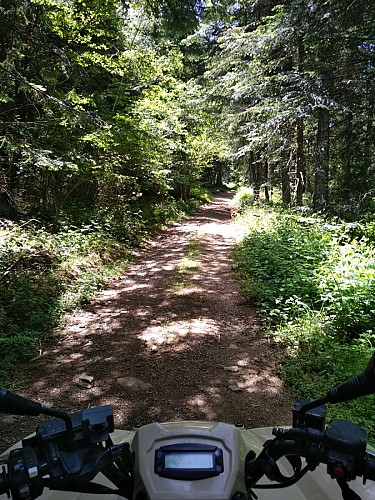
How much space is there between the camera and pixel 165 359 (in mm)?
5199

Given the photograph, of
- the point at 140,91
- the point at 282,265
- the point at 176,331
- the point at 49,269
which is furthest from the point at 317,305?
the point at 140,91

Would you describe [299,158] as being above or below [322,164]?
above

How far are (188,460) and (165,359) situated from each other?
164 inches

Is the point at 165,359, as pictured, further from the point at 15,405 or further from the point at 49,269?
the point at 15,405

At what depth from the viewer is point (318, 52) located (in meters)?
11.2

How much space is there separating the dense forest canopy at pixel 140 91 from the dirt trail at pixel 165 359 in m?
3.69

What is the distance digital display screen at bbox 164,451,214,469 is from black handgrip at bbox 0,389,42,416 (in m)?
0.44

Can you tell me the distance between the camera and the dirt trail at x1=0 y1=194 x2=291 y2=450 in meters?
4.11

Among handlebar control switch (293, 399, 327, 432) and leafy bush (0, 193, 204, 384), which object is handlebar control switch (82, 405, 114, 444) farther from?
leafy bush (0, 193, 204, 384)

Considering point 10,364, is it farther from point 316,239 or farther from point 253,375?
point 316,239

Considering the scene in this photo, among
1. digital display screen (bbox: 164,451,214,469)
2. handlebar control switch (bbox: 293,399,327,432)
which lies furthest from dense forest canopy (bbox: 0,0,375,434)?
digital display screen (bbox: 164,451,214,469)

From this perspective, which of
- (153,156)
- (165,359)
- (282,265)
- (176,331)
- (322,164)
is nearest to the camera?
(165,359)

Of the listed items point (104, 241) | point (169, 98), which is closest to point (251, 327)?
point (104, 241)

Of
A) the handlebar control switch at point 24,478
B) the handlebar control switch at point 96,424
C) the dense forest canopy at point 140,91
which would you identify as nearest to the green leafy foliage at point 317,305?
the handlebar control switch at point 96,424
